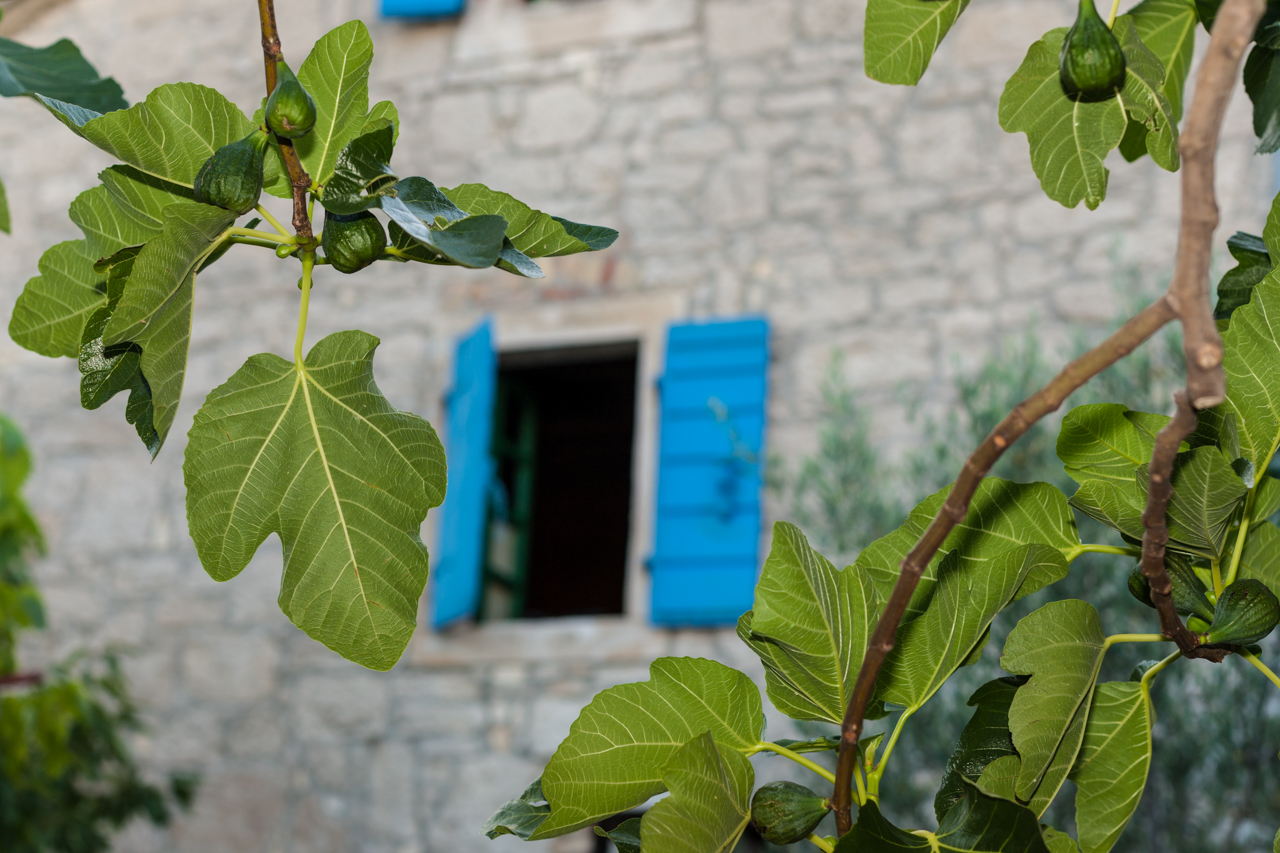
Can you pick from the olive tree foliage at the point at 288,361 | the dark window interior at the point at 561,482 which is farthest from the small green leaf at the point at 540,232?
the dark window interior at the point at 561,482

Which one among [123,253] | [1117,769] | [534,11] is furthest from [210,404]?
[534,11]

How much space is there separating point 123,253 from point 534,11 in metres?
5.28

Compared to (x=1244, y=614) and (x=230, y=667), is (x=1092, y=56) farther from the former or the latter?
(x=230, y=667)

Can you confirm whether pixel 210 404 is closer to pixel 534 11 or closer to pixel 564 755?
pixel 564 755

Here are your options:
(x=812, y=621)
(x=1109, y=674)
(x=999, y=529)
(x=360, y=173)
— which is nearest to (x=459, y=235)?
(x=360, y=173)

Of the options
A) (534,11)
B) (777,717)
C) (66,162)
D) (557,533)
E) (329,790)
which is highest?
(534,11)

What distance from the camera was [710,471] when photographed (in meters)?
4.76

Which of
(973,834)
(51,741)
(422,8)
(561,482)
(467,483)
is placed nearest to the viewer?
(973,834)

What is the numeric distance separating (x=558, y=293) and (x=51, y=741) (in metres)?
2.52

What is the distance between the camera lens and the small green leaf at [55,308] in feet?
2.85

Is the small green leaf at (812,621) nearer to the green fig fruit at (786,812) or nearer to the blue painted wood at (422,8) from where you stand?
the green fig fruit at (786,812)

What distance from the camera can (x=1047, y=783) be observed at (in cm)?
76

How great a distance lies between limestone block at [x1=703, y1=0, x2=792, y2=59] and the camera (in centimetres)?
534

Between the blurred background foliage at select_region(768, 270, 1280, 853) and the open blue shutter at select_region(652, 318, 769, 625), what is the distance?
0.32 metres
